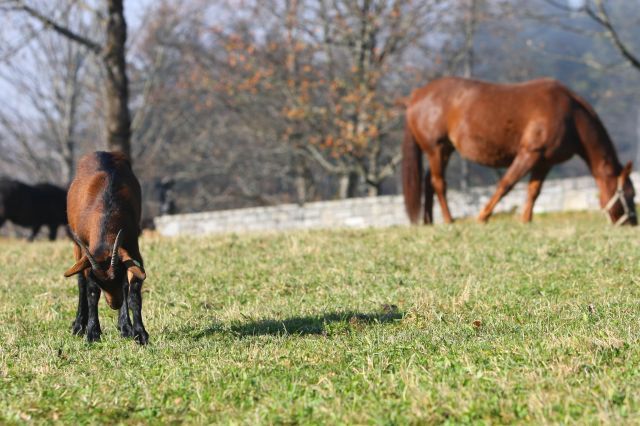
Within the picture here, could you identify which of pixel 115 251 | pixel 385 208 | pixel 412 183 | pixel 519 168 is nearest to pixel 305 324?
pixel 115 251

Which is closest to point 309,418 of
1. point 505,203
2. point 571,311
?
point 571,311

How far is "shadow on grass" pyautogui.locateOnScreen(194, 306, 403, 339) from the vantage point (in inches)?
253

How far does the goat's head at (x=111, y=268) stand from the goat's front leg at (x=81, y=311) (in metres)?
0.78

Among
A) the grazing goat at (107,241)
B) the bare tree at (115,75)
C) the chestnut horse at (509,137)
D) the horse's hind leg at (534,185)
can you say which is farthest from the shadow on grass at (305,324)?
the bare tree at (115,75)

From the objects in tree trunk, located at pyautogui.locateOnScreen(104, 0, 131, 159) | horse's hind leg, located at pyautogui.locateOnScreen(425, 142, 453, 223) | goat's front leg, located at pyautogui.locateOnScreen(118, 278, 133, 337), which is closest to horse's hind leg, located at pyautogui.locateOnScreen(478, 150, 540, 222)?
horse's hind leg, located at pyautogui.locateOnScreen(425, 142, 453, 223)

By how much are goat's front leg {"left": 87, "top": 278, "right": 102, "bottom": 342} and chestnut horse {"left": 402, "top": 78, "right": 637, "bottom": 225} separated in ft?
27.9

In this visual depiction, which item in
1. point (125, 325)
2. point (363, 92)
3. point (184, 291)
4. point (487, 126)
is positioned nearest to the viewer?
point (125, 325)

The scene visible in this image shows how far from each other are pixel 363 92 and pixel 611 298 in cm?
1746

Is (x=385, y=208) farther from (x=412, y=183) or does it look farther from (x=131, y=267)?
(x=131, y=267)

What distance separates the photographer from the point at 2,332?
269 inches

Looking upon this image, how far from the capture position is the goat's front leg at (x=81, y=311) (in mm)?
6691

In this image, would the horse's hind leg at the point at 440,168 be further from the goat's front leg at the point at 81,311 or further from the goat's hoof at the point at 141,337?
the goat's hoof at the point at 141,337

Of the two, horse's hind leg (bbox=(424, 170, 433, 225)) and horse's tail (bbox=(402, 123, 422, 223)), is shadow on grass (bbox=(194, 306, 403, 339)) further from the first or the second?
horse's hind leg (bbox=(424, 170, 433, 225))

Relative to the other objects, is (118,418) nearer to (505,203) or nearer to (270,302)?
(270,302)
